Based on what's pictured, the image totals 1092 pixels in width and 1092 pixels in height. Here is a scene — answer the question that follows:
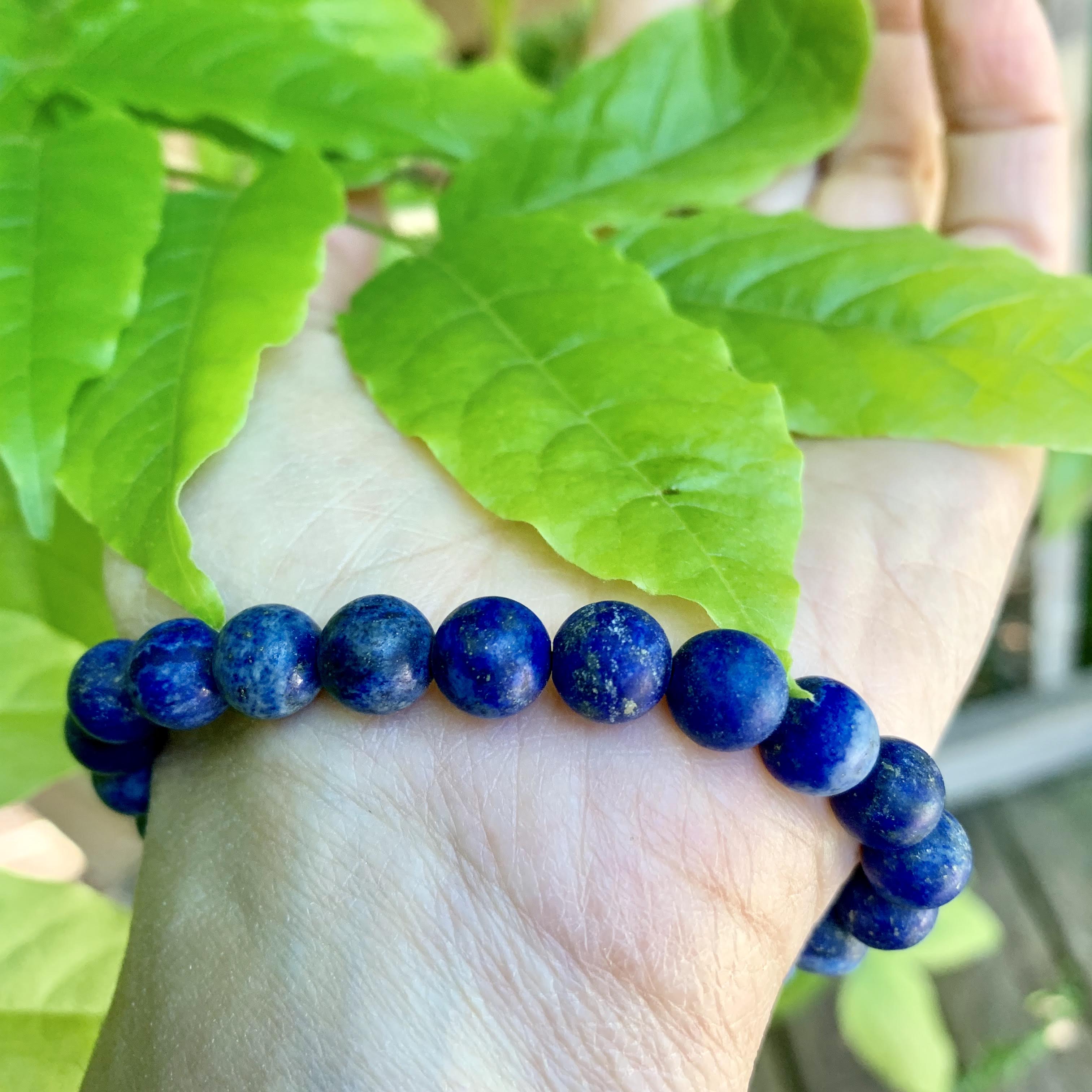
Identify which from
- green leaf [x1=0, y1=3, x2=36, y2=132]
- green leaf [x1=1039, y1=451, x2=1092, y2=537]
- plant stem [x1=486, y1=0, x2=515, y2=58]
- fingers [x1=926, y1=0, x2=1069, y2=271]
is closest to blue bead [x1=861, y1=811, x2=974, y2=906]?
fingers [x1=926, y1=0, x2=1069, y2=271]

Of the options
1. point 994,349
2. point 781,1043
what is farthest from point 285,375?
point 781,1043

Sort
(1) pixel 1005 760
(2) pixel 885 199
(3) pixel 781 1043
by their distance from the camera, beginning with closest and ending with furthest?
(2) pixel 885 199 < (3) pixel 781 1043 < (1) pixel 1005 760

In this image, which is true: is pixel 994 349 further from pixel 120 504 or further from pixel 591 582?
pixel 120 504

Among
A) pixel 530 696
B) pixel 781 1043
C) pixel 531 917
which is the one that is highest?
pixel 530 696

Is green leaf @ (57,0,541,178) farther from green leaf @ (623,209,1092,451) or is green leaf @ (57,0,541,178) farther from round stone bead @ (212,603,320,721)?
round stone bead @ (212,603,320,721)

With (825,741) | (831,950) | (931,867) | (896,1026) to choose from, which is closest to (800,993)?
(896,1026)

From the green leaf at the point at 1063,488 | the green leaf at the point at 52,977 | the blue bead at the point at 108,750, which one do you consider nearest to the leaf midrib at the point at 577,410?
the blue bead at the point at 108,750

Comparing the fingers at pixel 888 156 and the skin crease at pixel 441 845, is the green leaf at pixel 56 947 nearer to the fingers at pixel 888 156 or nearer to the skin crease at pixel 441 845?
the skin crease at pixel 441 845
